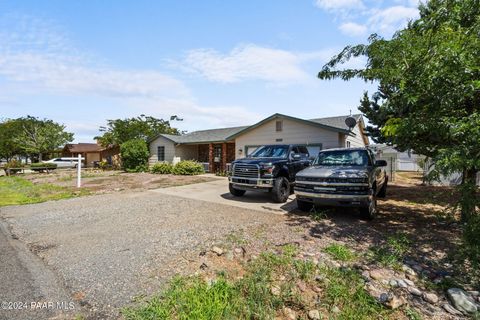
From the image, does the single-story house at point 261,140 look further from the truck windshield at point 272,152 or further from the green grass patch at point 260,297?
the green grass patch at point 260,297

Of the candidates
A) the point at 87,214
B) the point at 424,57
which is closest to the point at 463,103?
the point at 424,57

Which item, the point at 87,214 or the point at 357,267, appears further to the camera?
the point at 87,214

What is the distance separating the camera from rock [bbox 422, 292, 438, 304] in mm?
3020

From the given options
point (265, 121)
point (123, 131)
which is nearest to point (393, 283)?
point (265, 121)

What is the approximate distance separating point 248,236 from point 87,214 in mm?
5098

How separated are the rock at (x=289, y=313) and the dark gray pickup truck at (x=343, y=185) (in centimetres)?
383

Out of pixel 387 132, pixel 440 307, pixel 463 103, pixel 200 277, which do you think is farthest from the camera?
pixel 387 132

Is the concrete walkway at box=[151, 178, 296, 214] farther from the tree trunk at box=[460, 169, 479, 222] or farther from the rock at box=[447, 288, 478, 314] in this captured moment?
the rock at box=[447, 288, 478, 314]

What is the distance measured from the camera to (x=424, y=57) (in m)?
4.36

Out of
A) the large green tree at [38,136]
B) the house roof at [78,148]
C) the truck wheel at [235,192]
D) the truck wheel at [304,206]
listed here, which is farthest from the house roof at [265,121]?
the large green tree at [38,136]

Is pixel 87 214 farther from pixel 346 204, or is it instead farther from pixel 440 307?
pixel 440 307

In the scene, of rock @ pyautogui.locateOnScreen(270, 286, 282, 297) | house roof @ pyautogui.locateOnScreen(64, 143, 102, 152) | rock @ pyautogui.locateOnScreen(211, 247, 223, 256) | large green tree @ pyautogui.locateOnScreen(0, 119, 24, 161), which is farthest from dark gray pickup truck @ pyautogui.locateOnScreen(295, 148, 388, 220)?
large green tree @ pyautogui.locateOnScreen(0, 119, 24, 161)

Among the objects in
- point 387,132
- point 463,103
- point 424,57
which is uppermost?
point 424,57

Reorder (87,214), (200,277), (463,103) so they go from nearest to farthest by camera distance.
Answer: (200,277), (463,103), (87,214)
